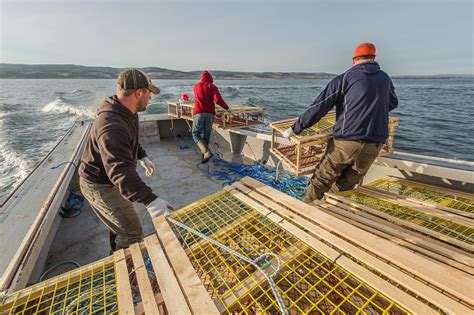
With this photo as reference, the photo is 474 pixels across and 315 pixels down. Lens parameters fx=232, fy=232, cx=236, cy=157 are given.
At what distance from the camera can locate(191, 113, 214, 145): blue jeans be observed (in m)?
5.58

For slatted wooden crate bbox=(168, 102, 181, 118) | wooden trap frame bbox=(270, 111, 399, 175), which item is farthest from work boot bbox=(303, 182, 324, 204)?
slatted wooden crate bbox=(168, 102, 181, 118)

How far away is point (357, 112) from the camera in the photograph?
2.69 meters

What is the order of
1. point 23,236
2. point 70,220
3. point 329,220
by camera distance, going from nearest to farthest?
point 329,220
point 23,236
point 70,220

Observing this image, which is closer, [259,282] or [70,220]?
[259,282]

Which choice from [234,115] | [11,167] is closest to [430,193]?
[234,115]

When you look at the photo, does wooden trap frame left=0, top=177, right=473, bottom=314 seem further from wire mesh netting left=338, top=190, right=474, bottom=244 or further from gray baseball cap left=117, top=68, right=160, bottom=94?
gray baseball cap left=117, top=68, right=160, bottom=94

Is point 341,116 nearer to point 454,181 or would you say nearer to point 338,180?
point 338,180

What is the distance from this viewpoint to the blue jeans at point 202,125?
558 centimetres

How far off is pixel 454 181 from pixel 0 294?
4835mm

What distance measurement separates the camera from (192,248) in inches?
70.2

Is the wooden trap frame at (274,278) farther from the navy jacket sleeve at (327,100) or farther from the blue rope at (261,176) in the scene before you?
the blue rope at (261,176)

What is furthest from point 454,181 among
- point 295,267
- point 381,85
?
point 295,267

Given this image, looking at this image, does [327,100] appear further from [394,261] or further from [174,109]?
[174,109]

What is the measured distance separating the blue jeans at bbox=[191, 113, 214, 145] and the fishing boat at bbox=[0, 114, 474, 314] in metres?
2.75
